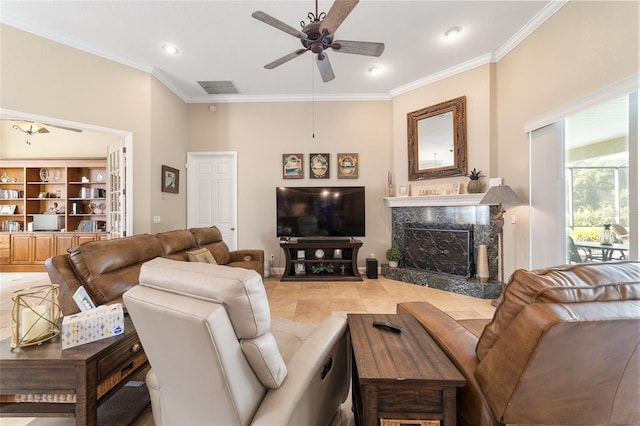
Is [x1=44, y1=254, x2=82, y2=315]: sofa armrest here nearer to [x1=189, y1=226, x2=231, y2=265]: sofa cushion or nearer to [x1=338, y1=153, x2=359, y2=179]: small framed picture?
[x1=189, y1=226, x2=231, y2=265]: sofa cushion

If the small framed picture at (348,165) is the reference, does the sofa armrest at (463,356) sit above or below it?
below

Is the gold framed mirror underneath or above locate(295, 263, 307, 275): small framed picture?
above

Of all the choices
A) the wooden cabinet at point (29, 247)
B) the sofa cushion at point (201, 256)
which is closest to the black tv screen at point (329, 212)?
the sofa cushion at point (201, 256)

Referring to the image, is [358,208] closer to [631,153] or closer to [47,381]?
[631,153]

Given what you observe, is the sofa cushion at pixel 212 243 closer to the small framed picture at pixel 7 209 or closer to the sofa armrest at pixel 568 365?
the sofa armrest at pixel 568 365

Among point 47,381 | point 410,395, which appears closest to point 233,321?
point 410,395

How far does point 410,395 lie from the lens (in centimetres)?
91

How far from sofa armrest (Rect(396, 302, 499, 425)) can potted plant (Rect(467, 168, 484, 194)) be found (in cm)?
271

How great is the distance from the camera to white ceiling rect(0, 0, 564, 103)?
2.62 metres

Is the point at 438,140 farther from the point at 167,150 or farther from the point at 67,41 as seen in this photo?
the point at 67,41

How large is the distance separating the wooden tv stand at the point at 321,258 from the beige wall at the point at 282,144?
385 millimetres

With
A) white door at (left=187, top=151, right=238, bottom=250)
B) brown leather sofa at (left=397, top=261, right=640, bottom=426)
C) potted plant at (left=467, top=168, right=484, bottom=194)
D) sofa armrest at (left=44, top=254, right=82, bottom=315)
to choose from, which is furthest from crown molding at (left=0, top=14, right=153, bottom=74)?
potted plant at (left=467, top=168, right=484, bottom=194)

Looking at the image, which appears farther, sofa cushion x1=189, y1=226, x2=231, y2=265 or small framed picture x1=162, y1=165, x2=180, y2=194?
small framed picture x1=162, y1=165, x2=180, y2=194

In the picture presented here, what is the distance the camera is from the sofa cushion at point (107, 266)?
6.25 feet
